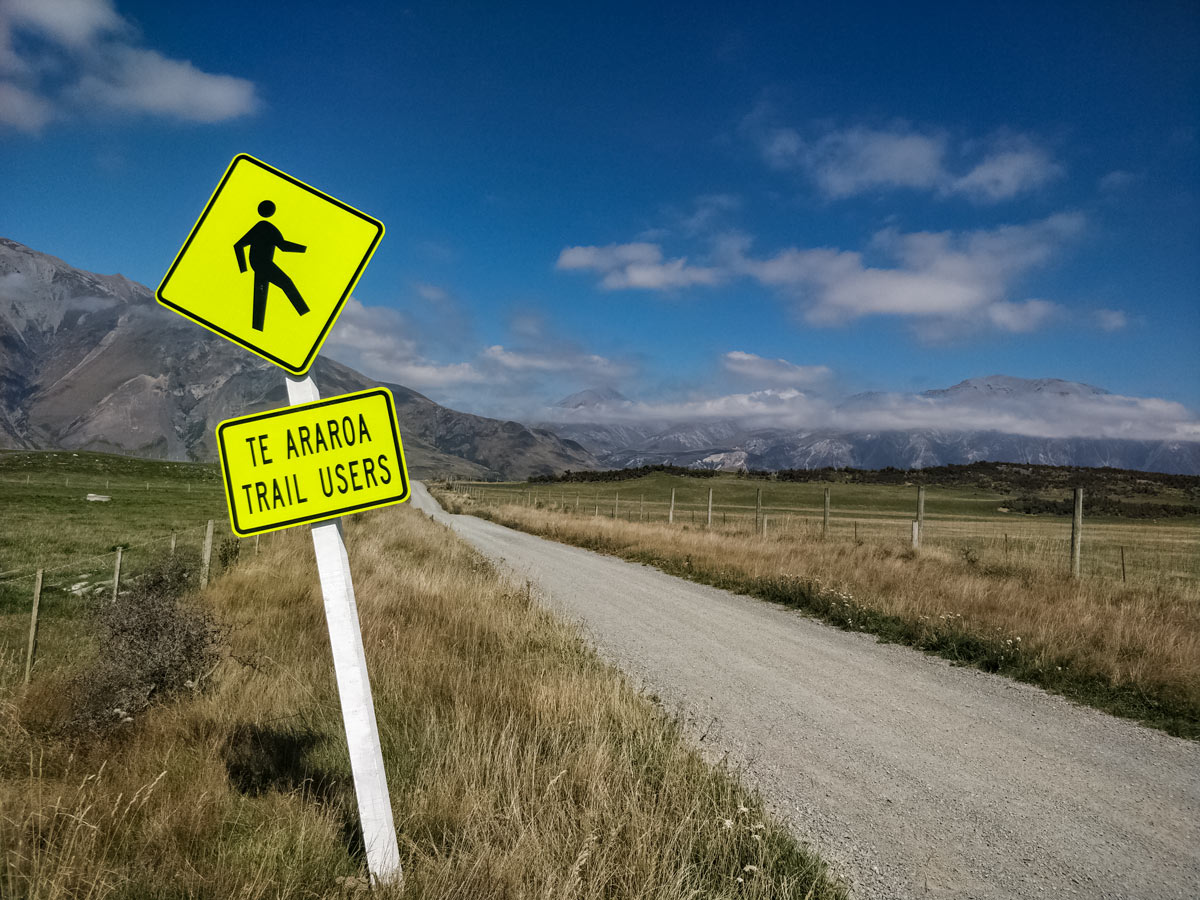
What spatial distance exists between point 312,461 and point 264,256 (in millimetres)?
943

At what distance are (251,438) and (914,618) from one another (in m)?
10.4

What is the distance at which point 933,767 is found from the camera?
5145mm

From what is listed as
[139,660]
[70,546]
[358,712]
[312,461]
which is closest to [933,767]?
[358,712]

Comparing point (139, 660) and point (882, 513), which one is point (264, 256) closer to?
point (139, 660)

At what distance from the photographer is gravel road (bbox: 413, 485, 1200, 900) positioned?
379cm

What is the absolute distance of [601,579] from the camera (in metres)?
16.6

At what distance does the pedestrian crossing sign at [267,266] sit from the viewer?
9.23 feet

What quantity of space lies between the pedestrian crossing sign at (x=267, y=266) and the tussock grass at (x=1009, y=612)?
26.4ft

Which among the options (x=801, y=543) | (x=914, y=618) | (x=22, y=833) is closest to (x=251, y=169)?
(x=22, y=833)

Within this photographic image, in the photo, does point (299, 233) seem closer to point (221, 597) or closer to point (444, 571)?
point (221, 597)

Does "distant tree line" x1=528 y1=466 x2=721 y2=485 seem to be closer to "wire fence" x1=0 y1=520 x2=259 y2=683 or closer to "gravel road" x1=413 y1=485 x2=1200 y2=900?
"wire fence" x1=0 y1=520 x2=259 y2=683

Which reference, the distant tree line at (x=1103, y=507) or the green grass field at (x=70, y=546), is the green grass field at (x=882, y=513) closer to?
the distant tree line at (x=1103, y=507)

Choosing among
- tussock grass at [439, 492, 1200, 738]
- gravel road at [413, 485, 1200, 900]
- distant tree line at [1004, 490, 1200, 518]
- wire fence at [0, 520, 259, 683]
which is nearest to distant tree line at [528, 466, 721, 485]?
distant tree line at [1004, 490, 1200, 518]

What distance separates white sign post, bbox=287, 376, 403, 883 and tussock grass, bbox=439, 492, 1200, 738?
23.6ft
